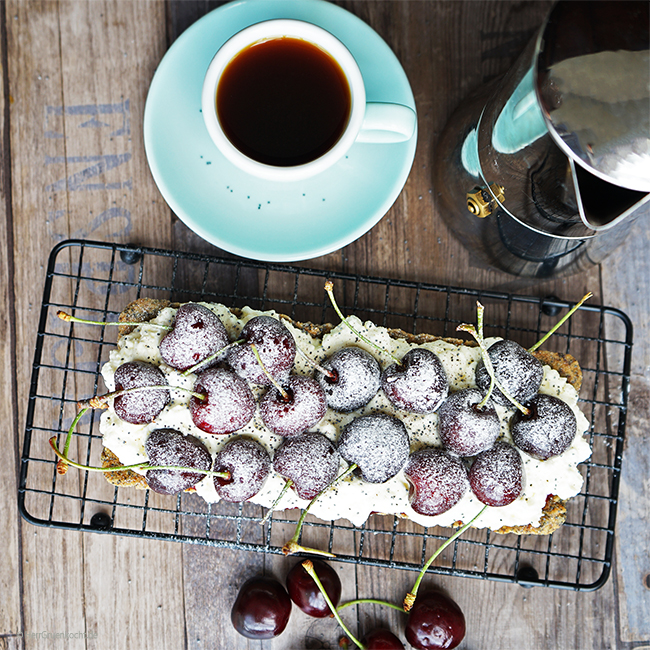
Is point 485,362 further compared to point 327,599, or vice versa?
point 327,599

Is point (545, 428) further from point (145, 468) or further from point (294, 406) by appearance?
point (145, 468)

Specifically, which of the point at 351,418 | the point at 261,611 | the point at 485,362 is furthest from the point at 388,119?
the point at 261,611

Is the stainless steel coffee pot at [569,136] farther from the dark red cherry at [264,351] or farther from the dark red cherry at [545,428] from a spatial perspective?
the dark red cherry at [264,351]

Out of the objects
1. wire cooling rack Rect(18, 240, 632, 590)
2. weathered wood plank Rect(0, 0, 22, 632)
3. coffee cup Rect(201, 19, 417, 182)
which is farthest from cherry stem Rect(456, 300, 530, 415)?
weathered wood plank Rect(0, 0, 22, 632)

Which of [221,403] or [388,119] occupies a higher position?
[388,119]

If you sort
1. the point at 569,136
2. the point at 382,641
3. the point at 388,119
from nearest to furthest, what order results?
the point at 569,136 → the point at 388,119 → the point at 382,641

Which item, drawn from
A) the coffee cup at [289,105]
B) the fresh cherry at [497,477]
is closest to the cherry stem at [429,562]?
the fresh cherry at [497,477]

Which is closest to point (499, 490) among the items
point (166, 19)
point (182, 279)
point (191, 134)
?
point (182, 279)

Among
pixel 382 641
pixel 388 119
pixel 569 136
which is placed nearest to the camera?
pixel 569 136
